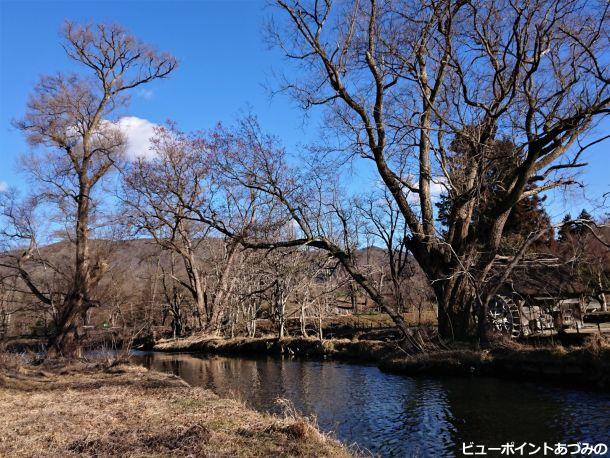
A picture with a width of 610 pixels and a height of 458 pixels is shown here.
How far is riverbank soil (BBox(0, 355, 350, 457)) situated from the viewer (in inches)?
243

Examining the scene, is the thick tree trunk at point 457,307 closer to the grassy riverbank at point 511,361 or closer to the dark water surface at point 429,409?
the grassy riverbank at point 511,361

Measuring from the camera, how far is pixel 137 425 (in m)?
7.71

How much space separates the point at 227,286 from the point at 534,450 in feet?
95.7

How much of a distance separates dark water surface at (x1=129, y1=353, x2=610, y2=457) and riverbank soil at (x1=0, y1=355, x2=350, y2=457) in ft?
7.00

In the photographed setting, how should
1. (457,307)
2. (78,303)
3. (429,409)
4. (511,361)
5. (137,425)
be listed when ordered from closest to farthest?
(137,425) → (429,409) → (511,361) → (457,307) → (78,303)

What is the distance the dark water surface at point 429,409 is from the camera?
29.0 feet

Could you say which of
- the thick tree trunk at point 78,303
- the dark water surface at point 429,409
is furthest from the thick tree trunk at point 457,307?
the thick tree trunk at point 78,303

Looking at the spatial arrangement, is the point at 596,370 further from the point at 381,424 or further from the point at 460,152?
the point at 460,152

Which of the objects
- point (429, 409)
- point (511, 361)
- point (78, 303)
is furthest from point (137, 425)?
point (78, 303)

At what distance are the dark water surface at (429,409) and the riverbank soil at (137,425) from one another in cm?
213

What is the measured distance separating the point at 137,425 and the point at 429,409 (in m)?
6.86

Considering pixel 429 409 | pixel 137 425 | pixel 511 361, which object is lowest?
pixel 429 409

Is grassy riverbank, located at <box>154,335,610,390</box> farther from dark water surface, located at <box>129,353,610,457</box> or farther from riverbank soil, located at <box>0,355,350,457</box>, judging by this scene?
riverbank soil, located at <box>0,355,350,457</box>

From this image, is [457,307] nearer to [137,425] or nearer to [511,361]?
[511,361]
